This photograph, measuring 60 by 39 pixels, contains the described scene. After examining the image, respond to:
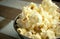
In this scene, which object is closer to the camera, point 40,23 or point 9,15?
point 40,23

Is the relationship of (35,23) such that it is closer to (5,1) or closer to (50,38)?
(50,38)

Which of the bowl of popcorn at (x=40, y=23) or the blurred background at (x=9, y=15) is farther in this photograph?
the blurred background at (x=9, y=15)

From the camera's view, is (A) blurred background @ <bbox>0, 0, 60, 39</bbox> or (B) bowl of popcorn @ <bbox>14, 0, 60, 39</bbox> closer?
(B) bowl of popcorn @ <bbox>14, 0, 60, 39</bbox>

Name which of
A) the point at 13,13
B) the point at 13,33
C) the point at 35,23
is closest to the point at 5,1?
the point at 13,13
